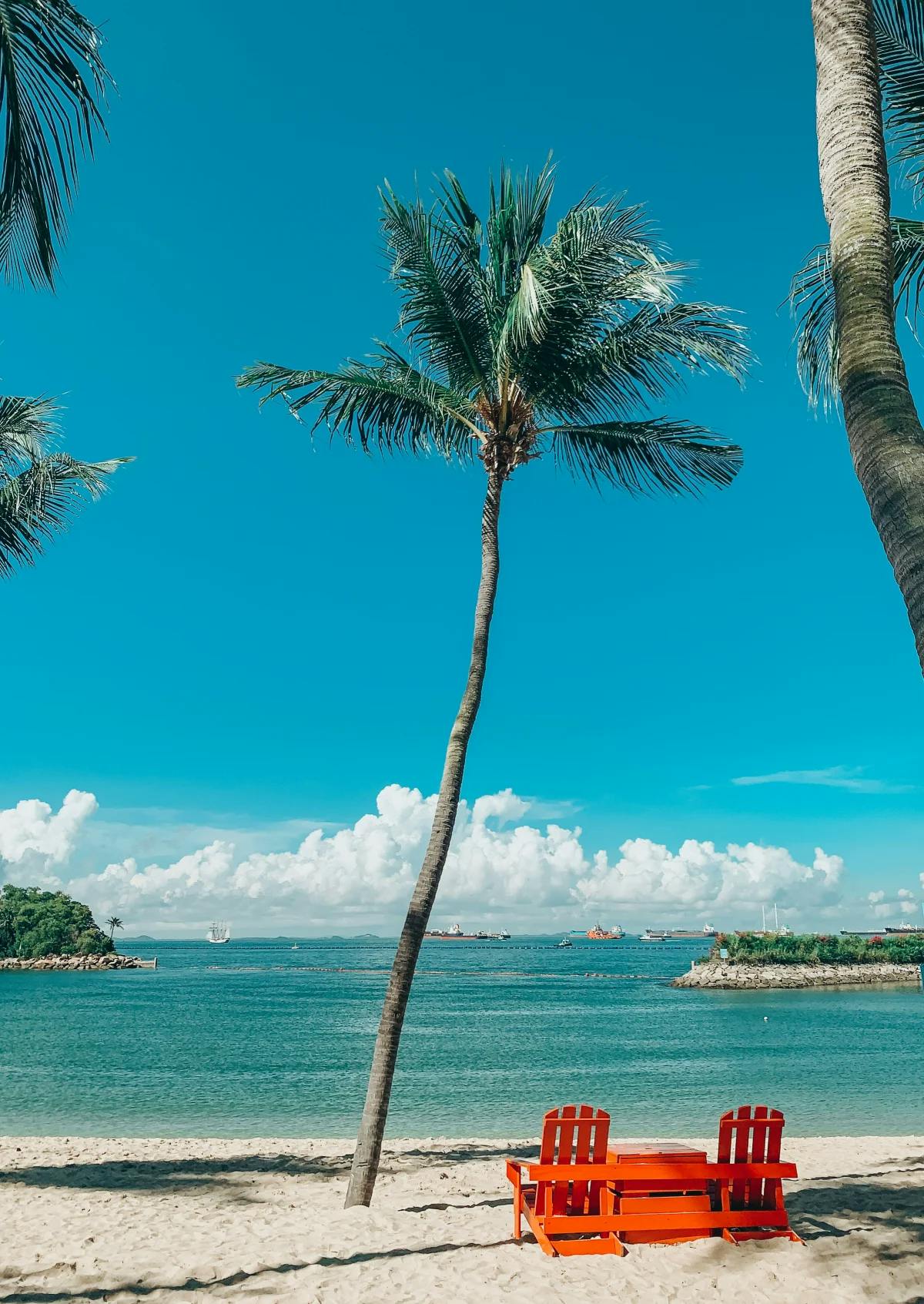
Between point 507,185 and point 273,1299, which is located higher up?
point 507,185

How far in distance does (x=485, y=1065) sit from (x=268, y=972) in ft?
352

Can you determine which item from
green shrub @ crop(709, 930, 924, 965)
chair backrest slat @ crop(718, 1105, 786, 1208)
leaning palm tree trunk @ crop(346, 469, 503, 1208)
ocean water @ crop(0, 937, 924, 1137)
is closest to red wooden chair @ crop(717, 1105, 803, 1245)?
chair backrest slat @ crop(718, 1105, 786, 1208)

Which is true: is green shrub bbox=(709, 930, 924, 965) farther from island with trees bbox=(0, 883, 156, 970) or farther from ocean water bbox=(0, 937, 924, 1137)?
island with trees bbox=(0, 883, 156, 970)

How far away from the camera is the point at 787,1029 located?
45.8 metres

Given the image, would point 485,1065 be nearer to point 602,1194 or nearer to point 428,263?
point 602,1194

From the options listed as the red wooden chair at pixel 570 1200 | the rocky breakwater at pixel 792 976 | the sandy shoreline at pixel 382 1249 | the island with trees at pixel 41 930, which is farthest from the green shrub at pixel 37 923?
the red wooden chair at pixel 570 1200

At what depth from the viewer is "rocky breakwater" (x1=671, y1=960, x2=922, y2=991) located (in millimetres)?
79000

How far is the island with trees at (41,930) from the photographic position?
362ft

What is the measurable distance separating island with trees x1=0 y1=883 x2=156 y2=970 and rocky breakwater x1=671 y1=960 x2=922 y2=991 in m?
73.0

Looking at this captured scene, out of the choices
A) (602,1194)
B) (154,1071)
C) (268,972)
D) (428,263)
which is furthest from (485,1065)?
(268,972)

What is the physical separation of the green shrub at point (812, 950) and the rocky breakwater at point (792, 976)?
79cm

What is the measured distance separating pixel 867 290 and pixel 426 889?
6.65 m

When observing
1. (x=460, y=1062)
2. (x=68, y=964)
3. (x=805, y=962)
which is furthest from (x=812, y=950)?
(x=68, y=964)

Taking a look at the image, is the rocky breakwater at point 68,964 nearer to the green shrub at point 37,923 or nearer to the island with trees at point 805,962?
the green shrub at point 37,923
